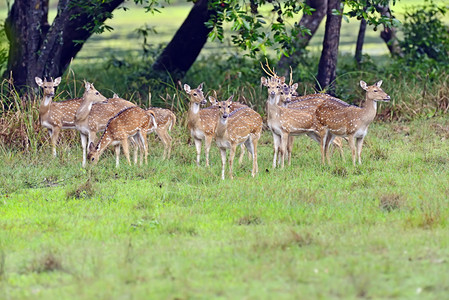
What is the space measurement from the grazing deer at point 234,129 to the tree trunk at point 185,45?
555 cm

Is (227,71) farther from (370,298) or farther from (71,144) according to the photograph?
(370,298)

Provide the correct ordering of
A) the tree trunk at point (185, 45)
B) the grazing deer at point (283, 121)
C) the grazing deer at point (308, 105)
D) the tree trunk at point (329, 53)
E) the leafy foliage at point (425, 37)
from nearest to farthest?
1. the grazing deer at point (283, 121)
2. the grazing deer at point (308, 105)
3. the tree trunk at point (329, 53)
4. the tree trunk at point (185, 45)
5. the leafy foliage at point (425, 37)

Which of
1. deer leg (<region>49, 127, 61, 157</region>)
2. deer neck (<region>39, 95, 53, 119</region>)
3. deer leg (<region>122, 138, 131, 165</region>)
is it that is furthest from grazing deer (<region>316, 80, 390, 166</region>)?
deer neck (<region>39, 95, 53, 119</region>)

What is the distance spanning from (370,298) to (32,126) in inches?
306

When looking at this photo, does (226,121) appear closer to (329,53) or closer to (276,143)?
(276,143)

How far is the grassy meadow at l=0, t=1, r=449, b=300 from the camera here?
6621mm

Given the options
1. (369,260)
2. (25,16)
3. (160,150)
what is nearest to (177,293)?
(369,260)

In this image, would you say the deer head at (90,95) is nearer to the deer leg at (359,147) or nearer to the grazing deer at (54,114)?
the grazing deer at (54,114)

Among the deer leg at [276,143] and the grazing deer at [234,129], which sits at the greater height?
the grazing deer at [234,129]

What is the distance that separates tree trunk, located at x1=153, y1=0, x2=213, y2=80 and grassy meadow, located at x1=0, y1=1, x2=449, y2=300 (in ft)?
9.53

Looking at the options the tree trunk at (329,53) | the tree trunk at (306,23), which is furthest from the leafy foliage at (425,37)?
the tree trunk at (329,53)

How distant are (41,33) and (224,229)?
8139 mm

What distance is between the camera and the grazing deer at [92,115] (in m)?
12.4

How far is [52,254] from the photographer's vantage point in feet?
23.8
